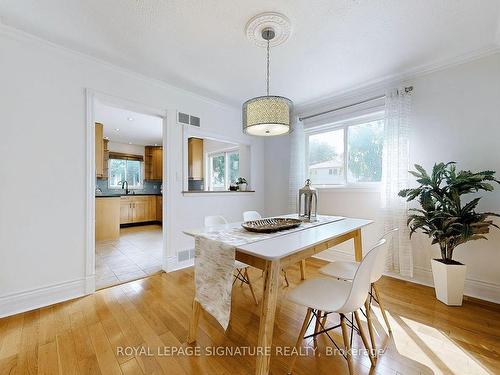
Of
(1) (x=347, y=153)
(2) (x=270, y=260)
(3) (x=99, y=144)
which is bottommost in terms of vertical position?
(2) (x=270, y=260)

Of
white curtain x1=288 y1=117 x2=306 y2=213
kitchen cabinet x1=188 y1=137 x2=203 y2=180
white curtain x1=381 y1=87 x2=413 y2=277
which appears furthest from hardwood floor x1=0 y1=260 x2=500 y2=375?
kitchen cabinet x1=188 y1=137 x2=203 y2=180

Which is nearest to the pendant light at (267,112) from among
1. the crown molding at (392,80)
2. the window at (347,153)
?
the crown molding at (392,80)

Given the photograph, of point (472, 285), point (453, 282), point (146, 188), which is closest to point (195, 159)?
point (146, 188)

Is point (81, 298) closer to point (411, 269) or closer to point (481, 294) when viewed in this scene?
point (411, 269)

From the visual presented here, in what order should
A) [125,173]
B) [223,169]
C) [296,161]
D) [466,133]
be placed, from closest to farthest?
[466,133], [296,161], [223,169], [125,173]

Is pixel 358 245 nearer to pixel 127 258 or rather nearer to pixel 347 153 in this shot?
pixel 347 153

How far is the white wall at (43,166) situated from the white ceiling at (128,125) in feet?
3.72

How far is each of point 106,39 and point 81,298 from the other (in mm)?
2495

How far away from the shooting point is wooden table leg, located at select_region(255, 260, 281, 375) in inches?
45.3

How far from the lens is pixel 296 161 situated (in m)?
3.57

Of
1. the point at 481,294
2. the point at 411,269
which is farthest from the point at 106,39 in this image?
the point at 481,294

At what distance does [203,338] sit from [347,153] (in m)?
2.92

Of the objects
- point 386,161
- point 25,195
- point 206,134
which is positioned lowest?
point 25,195

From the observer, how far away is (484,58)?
2207mm
